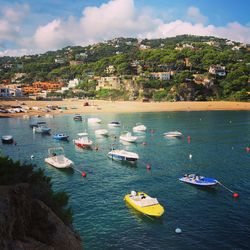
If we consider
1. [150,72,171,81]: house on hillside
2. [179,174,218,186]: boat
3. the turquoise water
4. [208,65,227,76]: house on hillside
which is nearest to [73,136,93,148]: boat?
the turquoise water

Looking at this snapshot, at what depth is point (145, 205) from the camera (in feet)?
101

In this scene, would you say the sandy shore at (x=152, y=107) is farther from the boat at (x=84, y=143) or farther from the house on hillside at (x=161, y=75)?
the boat at (x=84, y=143)

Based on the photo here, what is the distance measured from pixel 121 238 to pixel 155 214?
4.44 m

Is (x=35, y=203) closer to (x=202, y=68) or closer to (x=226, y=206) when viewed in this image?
(x=226, y=206)

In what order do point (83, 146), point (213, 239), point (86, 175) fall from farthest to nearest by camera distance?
point (83, 146) < point (86, 175) < point (213, 239)

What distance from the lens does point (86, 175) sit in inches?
1720

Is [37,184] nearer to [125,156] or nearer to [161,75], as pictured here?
[125,156]

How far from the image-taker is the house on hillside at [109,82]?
557ft

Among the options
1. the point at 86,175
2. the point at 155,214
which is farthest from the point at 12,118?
the point at 155,214

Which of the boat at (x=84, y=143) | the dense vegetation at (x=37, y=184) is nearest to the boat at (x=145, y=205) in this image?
the dense vegetation at (x=37, y=184)

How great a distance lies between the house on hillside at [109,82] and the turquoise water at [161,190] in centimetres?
9577

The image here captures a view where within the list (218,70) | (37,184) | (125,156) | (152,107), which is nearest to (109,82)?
(152,107)

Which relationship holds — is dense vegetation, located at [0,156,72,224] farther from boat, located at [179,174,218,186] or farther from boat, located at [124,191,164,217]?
boat, located at [179,174,218,186]

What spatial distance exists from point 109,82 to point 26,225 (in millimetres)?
161291
